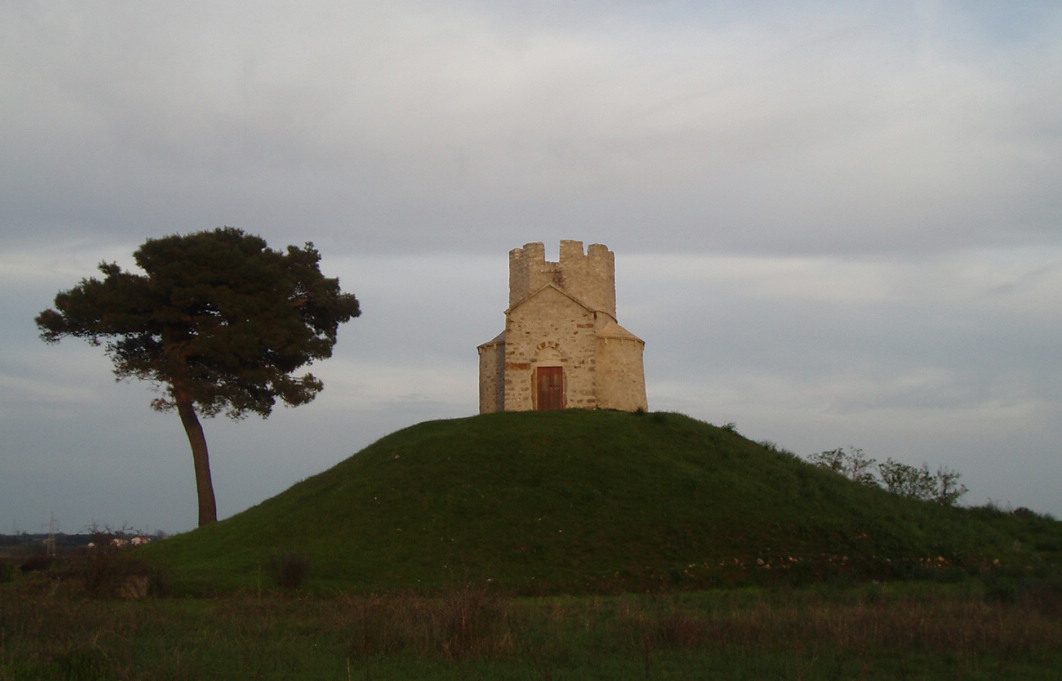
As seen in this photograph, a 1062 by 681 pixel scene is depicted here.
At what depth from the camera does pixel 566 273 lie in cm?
3584

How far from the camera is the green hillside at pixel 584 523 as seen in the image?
20.3m

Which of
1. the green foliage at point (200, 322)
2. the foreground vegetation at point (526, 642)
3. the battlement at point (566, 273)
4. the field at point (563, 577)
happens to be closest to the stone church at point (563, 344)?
the battlement at point (566, 273)

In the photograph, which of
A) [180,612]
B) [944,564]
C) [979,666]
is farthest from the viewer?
[944,564]

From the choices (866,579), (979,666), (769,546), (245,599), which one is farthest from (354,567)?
(979,666)

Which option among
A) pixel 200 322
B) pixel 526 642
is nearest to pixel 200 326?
pixel 200 322

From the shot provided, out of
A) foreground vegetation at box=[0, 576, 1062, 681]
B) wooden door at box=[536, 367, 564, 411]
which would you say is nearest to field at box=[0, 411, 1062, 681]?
foreground vegetation at box=[0, 576, 1062, 681]

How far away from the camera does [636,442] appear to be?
2725cm

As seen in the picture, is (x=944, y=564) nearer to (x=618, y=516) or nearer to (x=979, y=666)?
(x=618, y=516)

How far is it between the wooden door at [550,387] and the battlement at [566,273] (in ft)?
12.4

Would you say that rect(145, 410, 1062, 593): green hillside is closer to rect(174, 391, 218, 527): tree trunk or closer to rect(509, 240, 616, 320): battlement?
rect(174, 391, 218, 527): tree trunk

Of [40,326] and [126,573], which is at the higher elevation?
[40,326]

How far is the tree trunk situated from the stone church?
10444mm

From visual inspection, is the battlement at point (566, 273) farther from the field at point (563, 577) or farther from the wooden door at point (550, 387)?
the field at point (563, 577)

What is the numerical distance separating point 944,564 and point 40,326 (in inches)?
1141
